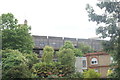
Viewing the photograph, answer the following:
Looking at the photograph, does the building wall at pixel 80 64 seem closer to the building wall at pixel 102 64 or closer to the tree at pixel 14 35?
the building wall at pixel 102 64

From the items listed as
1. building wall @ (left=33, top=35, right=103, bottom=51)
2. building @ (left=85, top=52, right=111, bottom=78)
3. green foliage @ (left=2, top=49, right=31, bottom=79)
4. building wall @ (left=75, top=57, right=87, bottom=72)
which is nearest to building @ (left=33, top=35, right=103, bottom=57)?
building wall @ (left=33, top=35, right=103, bottom=51)

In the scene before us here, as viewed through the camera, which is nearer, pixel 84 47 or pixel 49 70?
Result: pixel 49 70

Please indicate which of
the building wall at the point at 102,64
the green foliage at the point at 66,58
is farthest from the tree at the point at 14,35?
the building wall at the point at 102,64

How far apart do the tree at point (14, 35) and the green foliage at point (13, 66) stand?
1541 millimetres

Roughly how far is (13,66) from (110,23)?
1.97m

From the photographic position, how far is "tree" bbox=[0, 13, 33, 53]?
5949mm

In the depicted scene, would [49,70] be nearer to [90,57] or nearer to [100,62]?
[90,57]

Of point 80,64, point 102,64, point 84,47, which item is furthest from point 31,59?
point 84,47

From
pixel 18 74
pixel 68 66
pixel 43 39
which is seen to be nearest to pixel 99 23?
pixel 18 74

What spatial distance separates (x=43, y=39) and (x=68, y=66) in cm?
157

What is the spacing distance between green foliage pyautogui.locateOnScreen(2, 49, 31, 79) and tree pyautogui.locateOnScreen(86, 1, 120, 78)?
158 centimetres

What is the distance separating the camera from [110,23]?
3.38 meters

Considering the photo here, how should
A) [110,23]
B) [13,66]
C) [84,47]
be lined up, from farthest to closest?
[84,47] < [13,66] < [110,23]

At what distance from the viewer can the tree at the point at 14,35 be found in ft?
19.5
